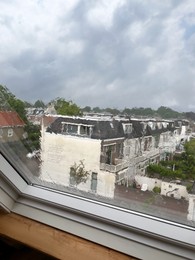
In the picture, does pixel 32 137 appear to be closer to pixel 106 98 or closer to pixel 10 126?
pixel 10 126

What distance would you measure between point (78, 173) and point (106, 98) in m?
0.33

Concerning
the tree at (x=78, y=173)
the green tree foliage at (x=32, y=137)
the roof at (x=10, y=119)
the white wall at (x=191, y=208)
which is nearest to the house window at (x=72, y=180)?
the tree at (x=78, y=173)

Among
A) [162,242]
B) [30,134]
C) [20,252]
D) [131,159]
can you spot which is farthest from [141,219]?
[20,252]

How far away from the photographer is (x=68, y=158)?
110 centimetres

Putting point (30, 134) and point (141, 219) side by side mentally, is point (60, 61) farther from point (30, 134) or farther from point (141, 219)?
point (141, 219)

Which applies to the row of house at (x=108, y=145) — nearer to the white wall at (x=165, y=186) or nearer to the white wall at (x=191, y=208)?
the white wall at (x=165, y=186)

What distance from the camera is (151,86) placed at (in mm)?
886

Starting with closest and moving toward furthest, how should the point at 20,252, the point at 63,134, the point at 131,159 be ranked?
the point at 131,159 → the point at 63,134 → the point at 20,252

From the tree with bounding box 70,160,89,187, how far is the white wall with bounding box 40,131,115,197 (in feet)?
0.04

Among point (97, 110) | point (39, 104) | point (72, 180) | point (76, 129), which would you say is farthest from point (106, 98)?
point (72, 180)

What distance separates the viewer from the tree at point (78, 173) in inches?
42.5

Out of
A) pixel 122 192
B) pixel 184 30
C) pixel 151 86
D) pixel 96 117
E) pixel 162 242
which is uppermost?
pixel 184 30

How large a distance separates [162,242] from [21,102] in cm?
73

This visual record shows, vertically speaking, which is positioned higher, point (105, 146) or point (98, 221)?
point (105, 146)
